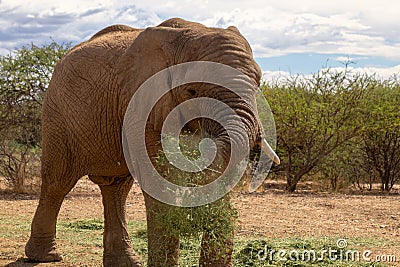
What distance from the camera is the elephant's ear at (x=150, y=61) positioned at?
5.54 metres

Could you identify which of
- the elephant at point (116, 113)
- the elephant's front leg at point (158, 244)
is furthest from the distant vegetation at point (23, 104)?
the elephant's front leg at point (158, 244)

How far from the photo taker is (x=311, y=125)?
1562 cm

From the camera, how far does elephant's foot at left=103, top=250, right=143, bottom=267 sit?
23.3 feet

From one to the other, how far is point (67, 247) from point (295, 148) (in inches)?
362

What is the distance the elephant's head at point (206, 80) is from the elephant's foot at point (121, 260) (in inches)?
74.0

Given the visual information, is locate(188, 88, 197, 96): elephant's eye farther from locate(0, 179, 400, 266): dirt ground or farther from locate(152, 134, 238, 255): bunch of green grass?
locate(0, 179, 400, 266): dirt ground

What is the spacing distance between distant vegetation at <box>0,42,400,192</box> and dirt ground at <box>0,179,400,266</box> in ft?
3.18

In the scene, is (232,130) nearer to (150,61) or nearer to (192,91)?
(192,91)

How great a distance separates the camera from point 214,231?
193 inches

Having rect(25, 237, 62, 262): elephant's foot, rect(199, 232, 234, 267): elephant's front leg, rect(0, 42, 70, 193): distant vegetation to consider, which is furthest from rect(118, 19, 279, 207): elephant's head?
rect(0, 42, 70, 193): distant vegetation

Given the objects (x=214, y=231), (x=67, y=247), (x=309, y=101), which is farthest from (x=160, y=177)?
(x=309, y=101)

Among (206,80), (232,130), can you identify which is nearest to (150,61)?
(206,80)

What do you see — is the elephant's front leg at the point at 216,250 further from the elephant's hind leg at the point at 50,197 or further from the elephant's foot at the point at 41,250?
the elephant's foot at the point at 41,250

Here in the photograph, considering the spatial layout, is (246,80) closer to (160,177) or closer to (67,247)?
(160,177)
